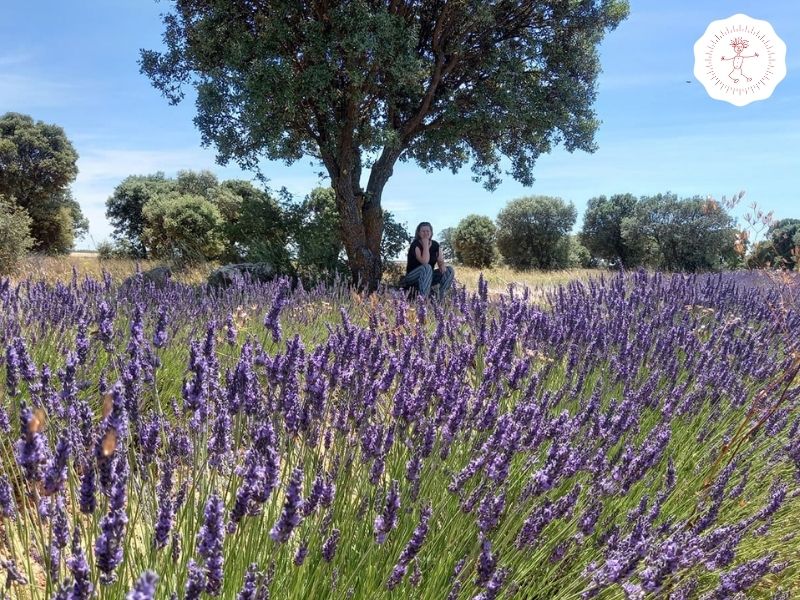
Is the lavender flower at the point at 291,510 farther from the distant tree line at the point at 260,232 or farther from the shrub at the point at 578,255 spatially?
the shrub at the point at 578,255

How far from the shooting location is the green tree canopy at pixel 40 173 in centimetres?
2625

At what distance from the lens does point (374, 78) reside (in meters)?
11.3

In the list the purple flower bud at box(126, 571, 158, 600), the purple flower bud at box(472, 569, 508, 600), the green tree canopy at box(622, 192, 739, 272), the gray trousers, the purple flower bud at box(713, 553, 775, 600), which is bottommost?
the purple flower bud at box(713, 553, 775, 600)

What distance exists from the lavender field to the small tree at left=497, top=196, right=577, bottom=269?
72.5 ft

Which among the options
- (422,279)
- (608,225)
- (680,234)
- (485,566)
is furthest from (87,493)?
(608,225)

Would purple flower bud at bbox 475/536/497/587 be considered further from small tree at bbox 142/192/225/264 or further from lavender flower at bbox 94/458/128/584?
small tree at bbox 142/192/225/264

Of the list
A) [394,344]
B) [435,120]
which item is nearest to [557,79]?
[435,120]

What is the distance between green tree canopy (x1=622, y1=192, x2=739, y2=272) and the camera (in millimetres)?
23250

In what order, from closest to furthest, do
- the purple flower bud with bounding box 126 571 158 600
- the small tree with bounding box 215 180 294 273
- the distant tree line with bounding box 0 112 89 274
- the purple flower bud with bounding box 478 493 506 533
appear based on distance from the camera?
the purple flower bud with bounding box 126 571 158 600
the purple flower bud with bounding box 478 493 506 533
the small tree with bounding box 215 180 294 273
the distant tree line with bounding box 0 112 89 274

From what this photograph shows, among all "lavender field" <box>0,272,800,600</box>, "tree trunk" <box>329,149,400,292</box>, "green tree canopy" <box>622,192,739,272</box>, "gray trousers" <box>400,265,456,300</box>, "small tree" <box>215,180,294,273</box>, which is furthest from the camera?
"green tree canopy" <box>622,192,739,272</box>

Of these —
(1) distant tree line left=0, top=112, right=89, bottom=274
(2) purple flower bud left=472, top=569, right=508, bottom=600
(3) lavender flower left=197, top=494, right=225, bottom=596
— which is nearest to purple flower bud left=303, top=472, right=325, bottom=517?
(3) lavender flower left=197, top=494, right=225, bottom=596

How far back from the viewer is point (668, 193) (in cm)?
2517

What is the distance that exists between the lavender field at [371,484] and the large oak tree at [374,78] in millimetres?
8158

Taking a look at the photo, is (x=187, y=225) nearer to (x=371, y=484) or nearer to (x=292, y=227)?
(x=292, y=227)
